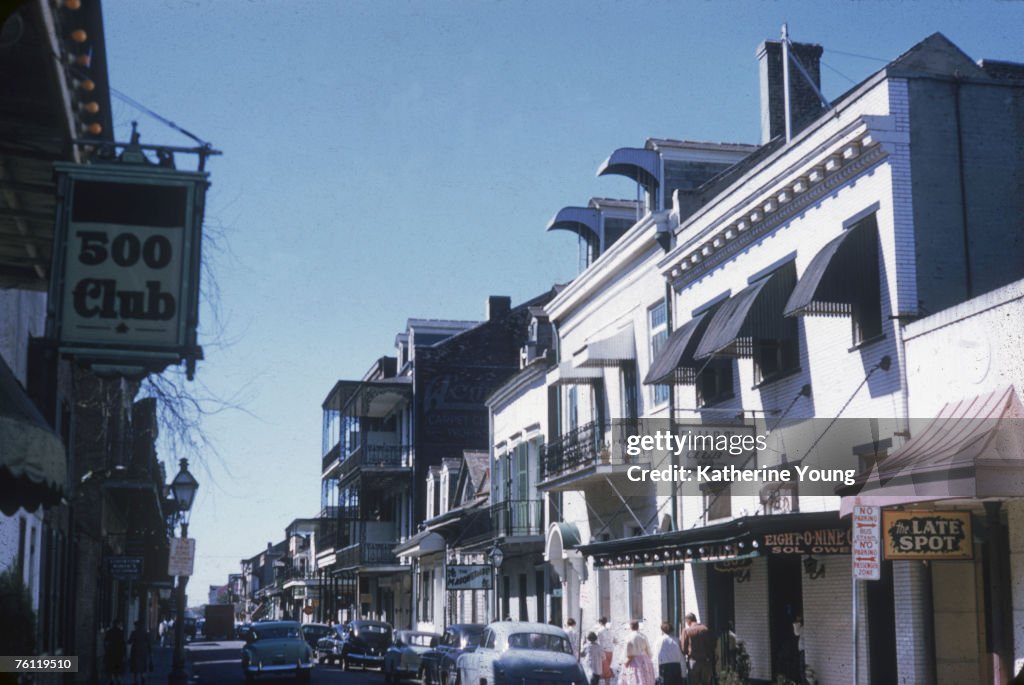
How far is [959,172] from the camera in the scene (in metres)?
18.3

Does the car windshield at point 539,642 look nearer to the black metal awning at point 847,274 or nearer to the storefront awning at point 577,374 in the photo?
the black metal awning at point 847,274

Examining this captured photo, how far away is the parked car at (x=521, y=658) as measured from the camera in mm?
20922

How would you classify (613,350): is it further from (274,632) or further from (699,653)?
(274,632)

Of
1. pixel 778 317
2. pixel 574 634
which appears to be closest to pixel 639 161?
pixel 778 317

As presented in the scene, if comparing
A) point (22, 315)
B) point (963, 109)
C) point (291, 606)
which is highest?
point (963, 109)

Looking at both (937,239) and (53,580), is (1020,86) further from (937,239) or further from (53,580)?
(53,580)

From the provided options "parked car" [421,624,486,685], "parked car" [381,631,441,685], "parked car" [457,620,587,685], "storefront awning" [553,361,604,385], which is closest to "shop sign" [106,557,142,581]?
"parked car" [421,624,486,685]

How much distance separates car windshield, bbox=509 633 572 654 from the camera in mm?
21812

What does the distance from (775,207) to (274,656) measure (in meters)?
18.1

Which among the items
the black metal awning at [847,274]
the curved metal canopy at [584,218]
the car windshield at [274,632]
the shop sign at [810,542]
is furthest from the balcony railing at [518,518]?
the black metal awning at [847,274]

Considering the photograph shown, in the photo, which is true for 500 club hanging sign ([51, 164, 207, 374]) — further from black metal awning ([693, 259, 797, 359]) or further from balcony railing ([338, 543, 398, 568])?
balcony railing ([338, 543, 398, 568])

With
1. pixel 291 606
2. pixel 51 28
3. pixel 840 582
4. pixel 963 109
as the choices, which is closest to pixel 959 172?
pixel 963 109

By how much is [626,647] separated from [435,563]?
29.6 meters

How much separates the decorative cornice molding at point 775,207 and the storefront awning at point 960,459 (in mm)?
4311
